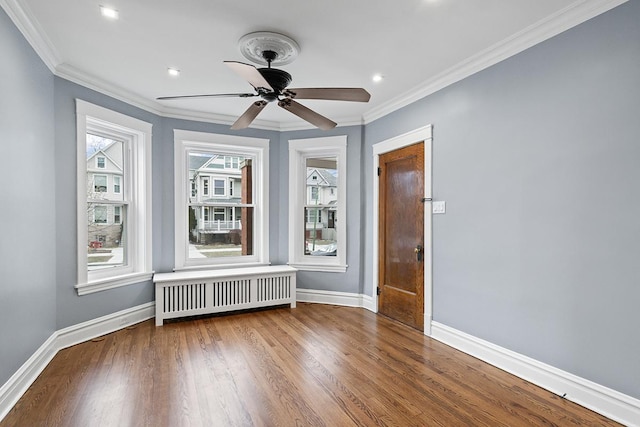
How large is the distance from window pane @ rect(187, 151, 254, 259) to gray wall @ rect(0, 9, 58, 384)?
1708mm

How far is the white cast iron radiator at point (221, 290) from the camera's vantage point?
388 cm

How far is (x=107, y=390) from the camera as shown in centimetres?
236

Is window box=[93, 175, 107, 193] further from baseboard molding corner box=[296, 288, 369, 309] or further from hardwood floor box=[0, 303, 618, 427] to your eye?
baseboard molding corner box=[296, 288, 369, 309]

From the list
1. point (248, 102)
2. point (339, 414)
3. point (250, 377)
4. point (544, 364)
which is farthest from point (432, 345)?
point (248, 102)

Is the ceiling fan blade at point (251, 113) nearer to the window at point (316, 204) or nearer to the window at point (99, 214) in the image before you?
the window at point (316, 204)

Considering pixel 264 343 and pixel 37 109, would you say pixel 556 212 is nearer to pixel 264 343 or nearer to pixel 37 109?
pixel 264 343

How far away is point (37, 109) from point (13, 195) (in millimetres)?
855

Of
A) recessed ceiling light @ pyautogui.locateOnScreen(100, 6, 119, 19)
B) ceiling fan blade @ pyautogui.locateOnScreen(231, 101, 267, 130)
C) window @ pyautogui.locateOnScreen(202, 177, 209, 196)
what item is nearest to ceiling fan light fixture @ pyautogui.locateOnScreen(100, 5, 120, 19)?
recessed ceiling light @ pyautogui.locateOnScreen(100, 6, 119, 19)

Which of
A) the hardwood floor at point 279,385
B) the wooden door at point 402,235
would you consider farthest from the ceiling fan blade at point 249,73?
the hardwood floor at point 279,385

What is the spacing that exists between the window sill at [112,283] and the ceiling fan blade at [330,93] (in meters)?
2.81

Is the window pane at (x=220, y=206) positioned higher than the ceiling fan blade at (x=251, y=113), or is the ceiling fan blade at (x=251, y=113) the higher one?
the ceiling fan blade at (x=251, y=113)

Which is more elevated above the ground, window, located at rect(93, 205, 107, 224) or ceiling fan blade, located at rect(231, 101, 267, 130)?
ceiling fan blade, located at rect(231, 101, 267, 130)

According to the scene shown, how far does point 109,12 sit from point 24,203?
5.04 ft

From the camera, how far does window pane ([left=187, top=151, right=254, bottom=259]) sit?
15.0 feet
